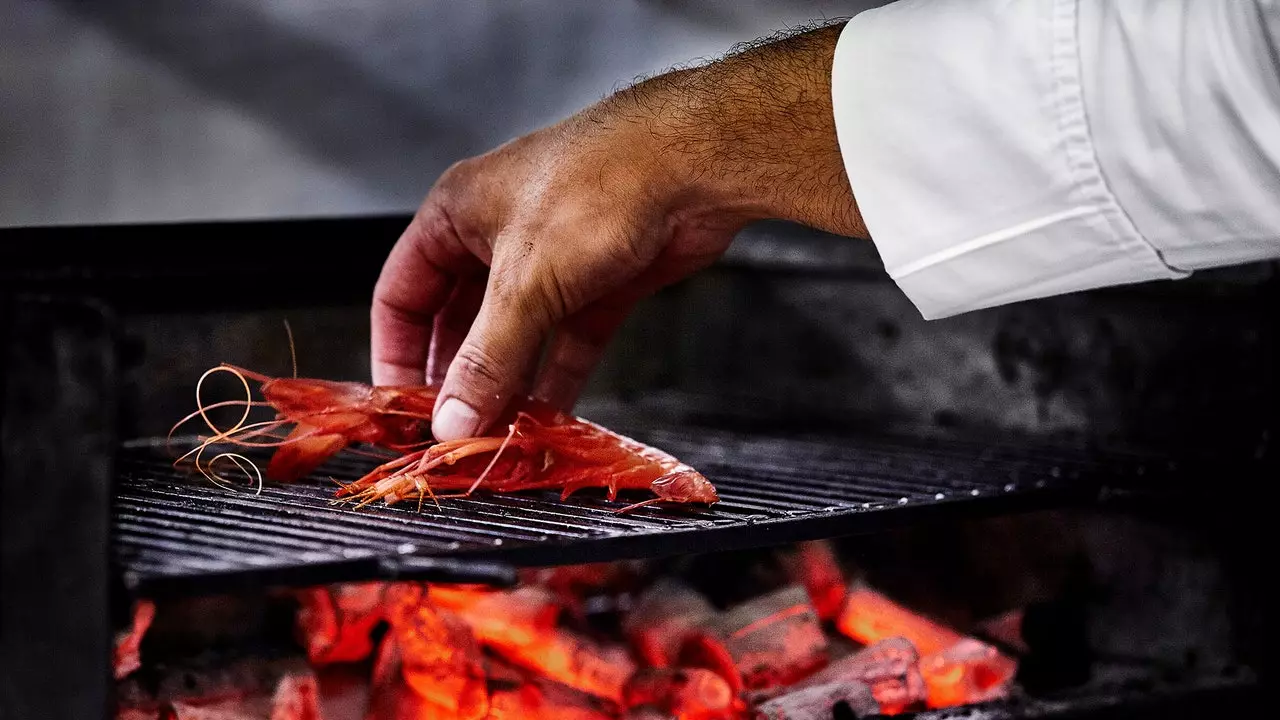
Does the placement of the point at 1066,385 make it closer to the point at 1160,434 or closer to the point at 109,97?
the point at 1160,434

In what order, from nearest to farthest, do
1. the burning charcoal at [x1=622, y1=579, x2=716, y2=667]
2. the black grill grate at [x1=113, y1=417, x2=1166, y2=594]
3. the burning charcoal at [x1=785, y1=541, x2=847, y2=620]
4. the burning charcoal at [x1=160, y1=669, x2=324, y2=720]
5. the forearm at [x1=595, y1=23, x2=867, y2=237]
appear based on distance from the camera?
the black grill grate at [x1=113, y1=417, x2=1166, y2=594] < the burning charcoal at [x1=160, y1=669, x2=324, y2=720] < the forearm at [x1=595, y1=23, x2=867, y2=237] < the burning charcoal at [x1=622, y1=579, x2=716, y2=667] < the burning charcoal at [x1=785, y1=541, x2=847, y2=620]

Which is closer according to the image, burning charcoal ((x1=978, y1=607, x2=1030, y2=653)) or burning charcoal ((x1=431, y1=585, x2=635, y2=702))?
burning charcoal ((x1=431, y1=585, x2=635, y2=702))

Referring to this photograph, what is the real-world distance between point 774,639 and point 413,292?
0.92m

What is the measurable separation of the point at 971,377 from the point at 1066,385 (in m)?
0.23

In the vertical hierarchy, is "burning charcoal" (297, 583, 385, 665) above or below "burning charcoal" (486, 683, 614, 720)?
above

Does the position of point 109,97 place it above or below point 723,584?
above

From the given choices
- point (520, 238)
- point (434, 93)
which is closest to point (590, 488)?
point (520, 238)

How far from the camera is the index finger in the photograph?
2.21 m

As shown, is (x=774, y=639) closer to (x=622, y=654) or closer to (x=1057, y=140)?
(x=622, y=654)

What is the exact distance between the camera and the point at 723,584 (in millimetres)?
2379

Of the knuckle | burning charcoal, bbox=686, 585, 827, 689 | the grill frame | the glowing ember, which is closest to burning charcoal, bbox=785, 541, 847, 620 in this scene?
the glowing ember

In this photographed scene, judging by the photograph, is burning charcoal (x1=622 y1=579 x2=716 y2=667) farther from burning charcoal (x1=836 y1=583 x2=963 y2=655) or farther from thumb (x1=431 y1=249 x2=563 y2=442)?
thumb (x1=431 y1=249 x2=563 y2=442)

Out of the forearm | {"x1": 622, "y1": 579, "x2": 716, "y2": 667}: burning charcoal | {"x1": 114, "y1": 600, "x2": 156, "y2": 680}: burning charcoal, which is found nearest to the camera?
{"x1": 114, "y1": 600, "x2": 156, "y2": 680}: burning charcoal

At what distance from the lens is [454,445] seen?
1870 millimetres
